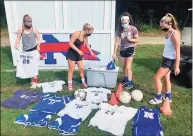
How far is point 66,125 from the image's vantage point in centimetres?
506

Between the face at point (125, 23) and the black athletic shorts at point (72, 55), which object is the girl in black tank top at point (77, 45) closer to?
the black athletic shorts at point (72, 55)

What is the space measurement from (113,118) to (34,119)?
5.00 ft

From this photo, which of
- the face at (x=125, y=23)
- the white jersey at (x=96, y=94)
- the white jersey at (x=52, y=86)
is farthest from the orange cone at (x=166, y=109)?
the white jersey at (x=52, y=86)

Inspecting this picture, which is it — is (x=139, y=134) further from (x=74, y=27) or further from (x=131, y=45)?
(x=74, y=27)

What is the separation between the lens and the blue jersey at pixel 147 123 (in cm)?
482

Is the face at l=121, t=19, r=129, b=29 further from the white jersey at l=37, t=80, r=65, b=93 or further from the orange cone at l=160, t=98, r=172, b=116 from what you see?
the white jersey at l=37, t=80, r=65, b=93

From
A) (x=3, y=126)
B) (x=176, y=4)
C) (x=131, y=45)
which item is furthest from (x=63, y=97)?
(x=176, y=4)

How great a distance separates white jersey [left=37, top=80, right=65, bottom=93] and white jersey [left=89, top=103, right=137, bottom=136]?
57.3 inches

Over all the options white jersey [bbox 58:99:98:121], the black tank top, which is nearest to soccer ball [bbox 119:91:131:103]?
white jersey [bbox 58:99:98:121]

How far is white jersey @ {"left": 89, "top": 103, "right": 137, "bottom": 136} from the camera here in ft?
16.4

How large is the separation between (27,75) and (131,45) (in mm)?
2639

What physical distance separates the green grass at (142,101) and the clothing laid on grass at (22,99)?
14cm

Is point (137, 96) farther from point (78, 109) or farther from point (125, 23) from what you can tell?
point (125, 23)

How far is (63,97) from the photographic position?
632 cm
